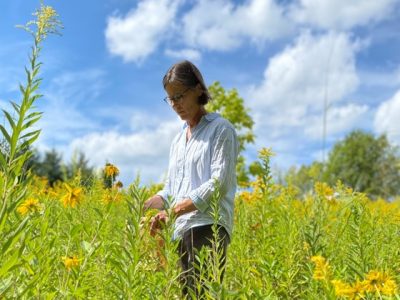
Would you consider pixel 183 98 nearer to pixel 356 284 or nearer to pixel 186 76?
pixel 186 76

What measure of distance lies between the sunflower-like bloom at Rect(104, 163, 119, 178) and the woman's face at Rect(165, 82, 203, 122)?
0.79 m

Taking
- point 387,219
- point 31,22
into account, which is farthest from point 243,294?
point 387,219

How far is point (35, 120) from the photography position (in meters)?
1.76

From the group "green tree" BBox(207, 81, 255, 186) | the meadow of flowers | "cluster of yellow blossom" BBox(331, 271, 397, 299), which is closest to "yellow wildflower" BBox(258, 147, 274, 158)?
the meadow of flowers

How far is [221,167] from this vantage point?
320 centimetres

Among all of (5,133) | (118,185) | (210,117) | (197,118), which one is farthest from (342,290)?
(118,185)

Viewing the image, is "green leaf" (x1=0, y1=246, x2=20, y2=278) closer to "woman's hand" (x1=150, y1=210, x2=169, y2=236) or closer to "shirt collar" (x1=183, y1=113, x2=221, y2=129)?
"woman's hand" (x1=150, y1=210, x2=169, y2=236)

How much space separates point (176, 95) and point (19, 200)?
1.86 m

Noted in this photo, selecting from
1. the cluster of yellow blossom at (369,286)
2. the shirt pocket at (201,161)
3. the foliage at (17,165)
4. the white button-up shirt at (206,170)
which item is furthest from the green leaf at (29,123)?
the shirt pocket at (201,161)

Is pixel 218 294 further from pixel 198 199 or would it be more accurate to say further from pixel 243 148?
pixel 243 148

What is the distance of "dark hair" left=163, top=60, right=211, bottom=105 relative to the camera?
345 centimetres

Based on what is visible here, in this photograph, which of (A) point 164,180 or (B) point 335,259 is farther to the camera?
(A) point 164,180

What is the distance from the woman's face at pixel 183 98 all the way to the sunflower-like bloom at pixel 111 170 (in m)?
0.79

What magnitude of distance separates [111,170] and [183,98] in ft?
2.94
